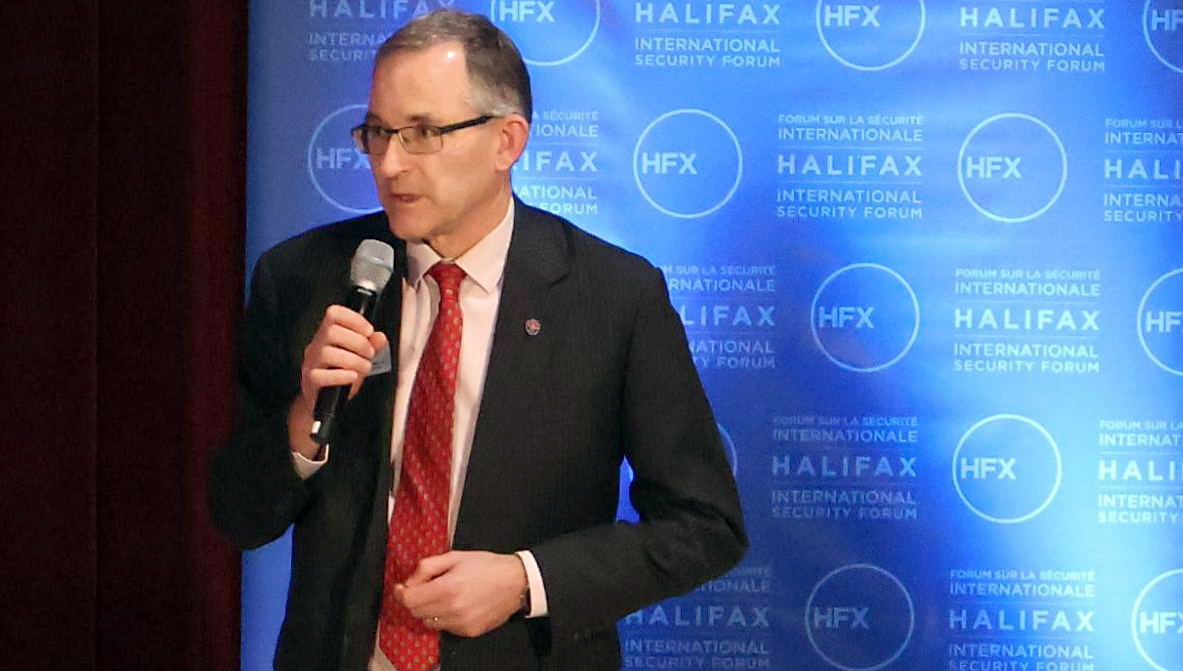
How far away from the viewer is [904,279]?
3180 millimetres

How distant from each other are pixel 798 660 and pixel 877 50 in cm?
140

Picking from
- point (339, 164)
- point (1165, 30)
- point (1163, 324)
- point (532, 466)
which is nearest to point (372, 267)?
point (532, 466)

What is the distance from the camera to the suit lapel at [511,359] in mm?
2021

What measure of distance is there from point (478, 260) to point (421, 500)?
0.38m

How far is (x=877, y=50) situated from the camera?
3191 millimetres

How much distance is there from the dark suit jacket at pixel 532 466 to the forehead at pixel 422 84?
0.79 ft

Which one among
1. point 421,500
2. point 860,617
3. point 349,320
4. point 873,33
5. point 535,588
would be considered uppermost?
point 873,33

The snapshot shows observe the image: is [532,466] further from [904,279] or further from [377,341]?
[904,279]

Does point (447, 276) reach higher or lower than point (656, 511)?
higher

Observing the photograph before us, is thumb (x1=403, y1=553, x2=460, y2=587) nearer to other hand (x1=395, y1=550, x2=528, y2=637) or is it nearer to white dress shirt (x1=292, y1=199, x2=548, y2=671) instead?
other hand (x1=395, y1=550, x2=528, y2=637)

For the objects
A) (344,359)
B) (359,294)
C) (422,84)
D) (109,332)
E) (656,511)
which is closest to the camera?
(344,359)

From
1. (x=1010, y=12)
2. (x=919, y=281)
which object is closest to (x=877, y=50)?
(x=1010, y=12)

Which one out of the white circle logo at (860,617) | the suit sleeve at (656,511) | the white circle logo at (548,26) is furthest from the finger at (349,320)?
the white circle logo at (860,617)

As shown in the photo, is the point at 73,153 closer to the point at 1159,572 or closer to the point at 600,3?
the point at 600,3
